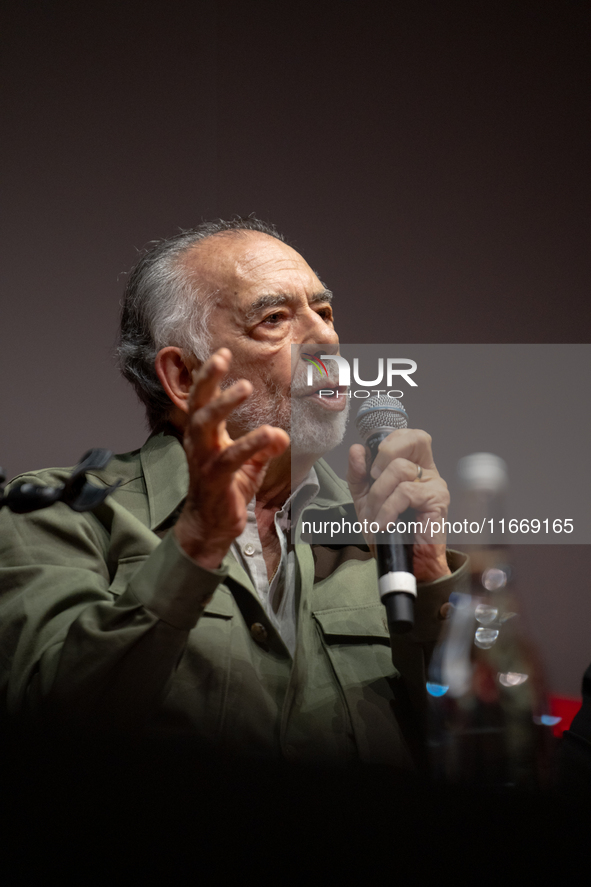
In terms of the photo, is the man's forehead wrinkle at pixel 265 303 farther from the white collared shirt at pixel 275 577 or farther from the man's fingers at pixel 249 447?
the man's fingers at pixel 249 447

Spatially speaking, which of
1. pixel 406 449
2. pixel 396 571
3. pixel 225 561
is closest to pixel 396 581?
pixel 396 571

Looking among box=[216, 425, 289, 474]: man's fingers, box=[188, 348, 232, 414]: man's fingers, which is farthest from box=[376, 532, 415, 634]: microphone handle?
box=[188, 348, 232, 414]: man's fingers

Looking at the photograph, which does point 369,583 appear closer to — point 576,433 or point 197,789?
point 576,433

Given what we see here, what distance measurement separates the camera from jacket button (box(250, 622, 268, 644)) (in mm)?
1394

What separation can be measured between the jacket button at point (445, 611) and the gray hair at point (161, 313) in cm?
85

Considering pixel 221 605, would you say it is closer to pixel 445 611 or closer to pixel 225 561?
pixel 225 561

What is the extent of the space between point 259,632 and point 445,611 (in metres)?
0.36

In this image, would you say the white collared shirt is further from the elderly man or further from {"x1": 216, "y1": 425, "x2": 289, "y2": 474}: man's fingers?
{"x1": 216, "y1": 425, "x2": 289, "y2": 474}: man's fingers

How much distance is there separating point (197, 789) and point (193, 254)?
156 centimetres

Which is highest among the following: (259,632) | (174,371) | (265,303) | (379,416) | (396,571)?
(265,303)

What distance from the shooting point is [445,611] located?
52.2 inches

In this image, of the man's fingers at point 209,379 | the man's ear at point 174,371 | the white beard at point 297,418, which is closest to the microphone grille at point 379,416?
the white beard at point 297,418

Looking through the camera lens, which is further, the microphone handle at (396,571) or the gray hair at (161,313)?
the gray hair at (161,313)

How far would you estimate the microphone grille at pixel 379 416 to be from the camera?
134 centimetres
